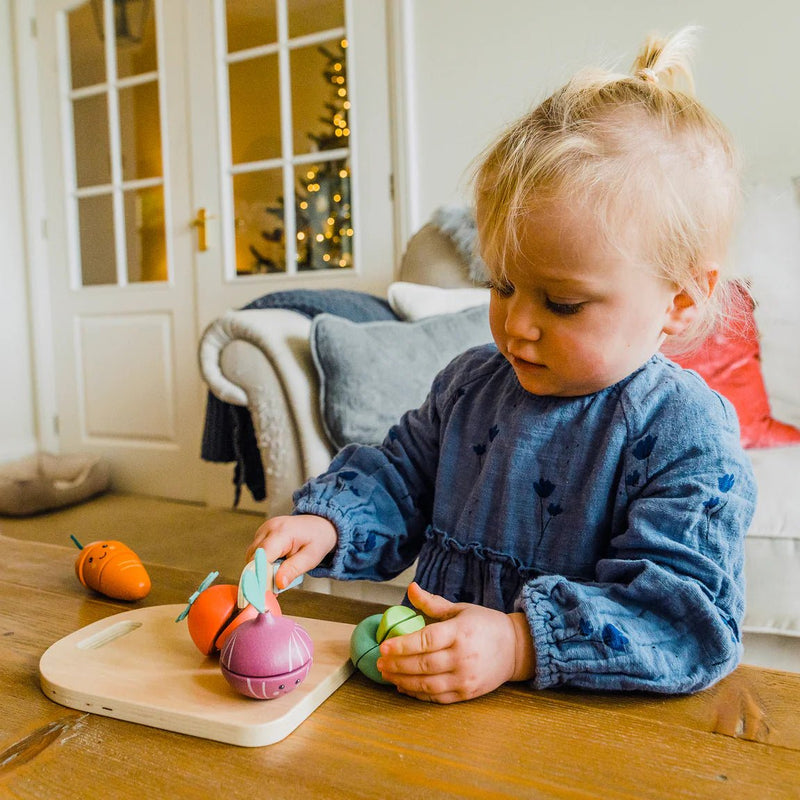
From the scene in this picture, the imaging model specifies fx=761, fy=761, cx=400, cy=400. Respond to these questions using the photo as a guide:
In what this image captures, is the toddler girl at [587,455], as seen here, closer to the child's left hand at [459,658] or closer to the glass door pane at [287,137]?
the child's left hand at [459,658]

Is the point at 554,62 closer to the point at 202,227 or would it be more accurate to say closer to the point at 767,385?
the point at 767,385

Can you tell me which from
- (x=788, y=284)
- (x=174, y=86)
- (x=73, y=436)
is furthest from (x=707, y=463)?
(x=73, y=436)

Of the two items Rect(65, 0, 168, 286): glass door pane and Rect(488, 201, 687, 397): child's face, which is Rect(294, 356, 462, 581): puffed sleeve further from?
Rect(65, 0, 168, 286): glass door pane

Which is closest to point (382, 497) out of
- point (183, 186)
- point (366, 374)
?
point (366, 374)

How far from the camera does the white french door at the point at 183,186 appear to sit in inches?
101

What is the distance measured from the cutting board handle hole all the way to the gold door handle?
2.40 meters

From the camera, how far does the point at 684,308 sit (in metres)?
0.64

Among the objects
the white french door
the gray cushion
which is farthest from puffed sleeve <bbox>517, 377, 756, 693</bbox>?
the white french door

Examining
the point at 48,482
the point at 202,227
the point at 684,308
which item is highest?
the point at 202,227

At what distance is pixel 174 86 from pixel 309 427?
204 centimetres

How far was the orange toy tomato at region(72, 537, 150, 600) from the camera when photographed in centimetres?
69

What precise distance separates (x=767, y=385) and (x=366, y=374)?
2.74 feet

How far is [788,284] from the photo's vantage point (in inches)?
62.9

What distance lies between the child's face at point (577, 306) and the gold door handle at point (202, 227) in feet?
7.86
